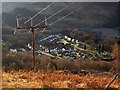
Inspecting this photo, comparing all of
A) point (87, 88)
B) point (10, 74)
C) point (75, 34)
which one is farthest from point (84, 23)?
point (10, 74)

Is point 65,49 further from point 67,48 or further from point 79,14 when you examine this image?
point 79,14

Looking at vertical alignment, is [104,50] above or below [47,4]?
Result: below

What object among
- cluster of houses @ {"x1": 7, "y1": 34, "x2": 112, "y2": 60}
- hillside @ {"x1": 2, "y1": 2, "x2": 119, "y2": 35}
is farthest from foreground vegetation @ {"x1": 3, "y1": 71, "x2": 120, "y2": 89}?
hillside @ {"x1": 2, "y1": 2, "x2": 119, "y2": 35}

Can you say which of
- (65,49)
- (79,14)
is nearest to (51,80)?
(65,49)

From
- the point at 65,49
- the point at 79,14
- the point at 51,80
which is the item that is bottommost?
the point at 51,80

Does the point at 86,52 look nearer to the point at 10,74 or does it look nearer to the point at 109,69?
the point at 109,69

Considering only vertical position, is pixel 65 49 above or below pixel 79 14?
below

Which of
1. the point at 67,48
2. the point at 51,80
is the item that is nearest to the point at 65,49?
the point at 67,48

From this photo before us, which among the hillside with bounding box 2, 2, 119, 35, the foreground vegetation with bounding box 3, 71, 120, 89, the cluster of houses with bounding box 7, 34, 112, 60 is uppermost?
the hillside with bounding box 2, 2, 119, 35

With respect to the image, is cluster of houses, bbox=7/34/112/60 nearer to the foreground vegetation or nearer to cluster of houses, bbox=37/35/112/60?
cluster of houses, bbox=37/35/112/60

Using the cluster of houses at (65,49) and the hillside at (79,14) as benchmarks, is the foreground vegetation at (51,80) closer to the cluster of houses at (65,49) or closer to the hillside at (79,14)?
the cluster of houses at (65,49)

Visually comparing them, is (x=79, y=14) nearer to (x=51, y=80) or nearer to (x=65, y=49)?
(x=65, y=49)
